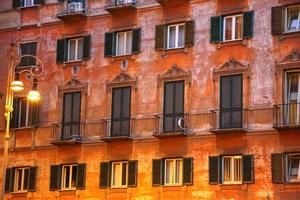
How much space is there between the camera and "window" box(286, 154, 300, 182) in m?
34.9

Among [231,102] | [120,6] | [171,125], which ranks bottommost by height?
[171,125]

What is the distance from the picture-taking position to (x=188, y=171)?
37.1m

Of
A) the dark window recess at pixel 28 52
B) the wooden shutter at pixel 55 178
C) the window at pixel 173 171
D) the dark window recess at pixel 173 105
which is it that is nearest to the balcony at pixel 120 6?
the dark window recess at pixel 173 105

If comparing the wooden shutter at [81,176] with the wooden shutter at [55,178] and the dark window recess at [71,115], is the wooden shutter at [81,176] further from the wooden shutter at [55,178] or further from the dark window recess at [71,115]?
the dark window recess at [71,115]

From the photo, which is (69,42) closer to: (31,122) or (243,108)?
(31,122)

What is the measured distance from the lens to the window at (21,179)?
42250 mm

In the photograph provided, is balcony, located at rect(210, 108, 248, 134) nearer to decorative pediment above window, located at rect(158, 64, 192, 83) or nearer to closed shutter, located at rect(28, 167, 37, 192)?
decorative pediment above window, located at rect(158, 64, 192, 83)

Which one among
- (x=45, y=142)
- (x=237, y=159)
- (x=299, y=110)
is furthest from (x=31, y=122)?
(x=299, y=110)

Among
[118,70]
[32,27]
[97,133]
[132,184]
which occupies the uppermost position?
[32,27]

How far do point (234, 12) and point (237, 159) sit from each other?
6.99 metres

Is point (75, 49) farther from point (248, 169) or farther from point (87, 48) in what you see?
point (248, 169)

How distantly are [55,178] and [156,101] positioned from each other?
6.95 meters

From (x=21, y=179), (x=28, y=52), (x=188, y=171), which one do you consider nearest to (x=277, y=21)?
(x=188, y=171)

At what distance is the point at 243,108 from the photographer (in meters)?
36.3
